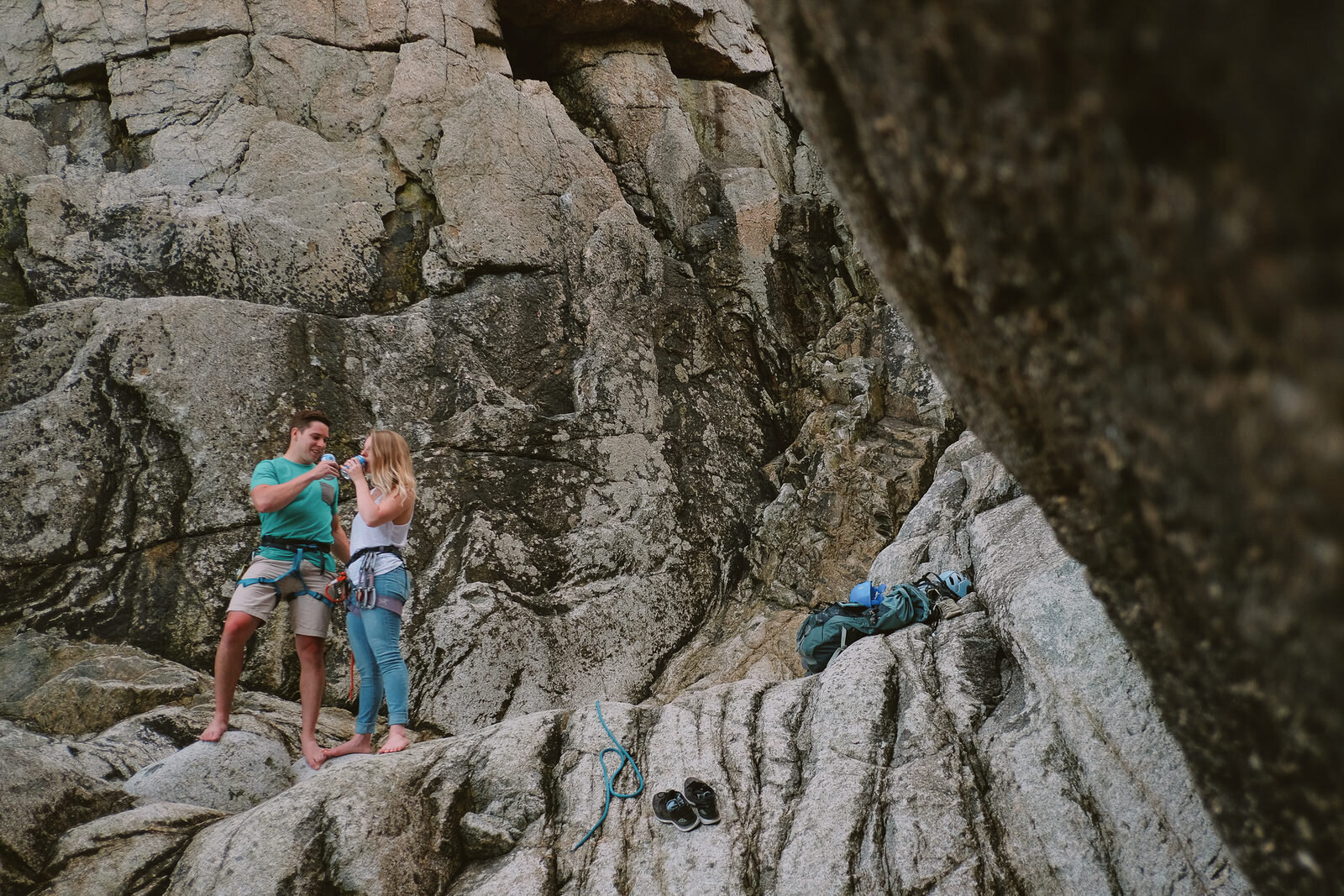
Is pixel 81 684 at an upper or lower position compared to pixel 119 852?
upper

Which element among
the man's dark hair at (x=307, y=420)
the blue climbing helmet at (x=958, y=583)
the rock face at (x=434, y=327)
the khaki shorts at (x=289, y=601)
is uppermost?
the rock face at (x=434, y=327)

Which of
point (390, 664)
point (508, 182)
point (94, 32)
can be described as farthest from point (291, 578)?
point (94, 32)

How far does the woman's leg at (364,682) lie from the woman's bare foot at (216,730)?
40.4 inches

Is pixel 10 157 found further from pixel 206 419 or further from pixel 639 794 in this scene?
pixel 639 794

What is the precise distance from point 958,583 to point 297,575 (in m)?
5.39

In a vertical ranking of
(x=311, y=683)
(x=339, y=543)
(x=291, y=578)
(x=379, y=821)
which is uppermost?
(x=339, y=543)

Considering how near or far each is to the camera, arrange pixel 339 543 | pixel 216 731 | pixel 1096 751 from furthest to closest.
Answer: pixel 339 543, pixel 216 731, pixel 1096 751

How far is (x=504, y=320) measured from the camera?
37.2ft

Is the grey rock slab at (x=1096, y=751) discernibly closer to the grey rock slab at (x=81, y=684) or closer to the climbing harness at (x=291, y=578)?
the climbing harness at (x=291, y=578)

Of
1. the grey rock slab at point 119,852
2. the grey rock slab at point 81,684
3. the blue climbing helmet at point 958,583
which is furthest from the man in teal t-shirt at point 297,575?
the blue climbing helmet at point 958,583

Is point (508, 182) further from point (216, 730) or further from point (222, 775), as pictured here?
point (222, 775)

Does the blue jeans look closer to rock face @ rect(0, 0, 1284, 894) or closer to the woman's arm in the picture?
the woman's arm

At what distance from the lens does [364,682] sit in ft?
20.2

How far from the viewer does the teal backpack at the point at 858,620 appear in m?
6.43
